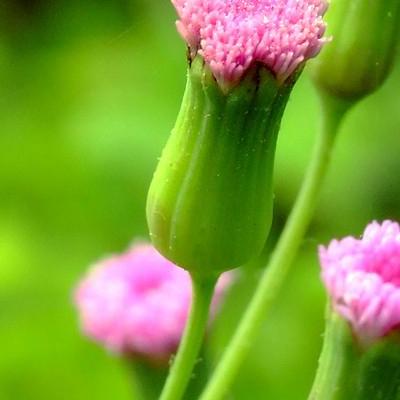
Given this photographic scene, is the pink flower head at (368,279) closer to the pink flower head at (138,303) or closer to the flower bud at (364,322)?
the flower bud at (364,322)

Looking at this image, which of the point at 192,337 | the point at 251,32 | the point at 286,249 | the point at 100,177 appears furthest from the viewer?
the point at 100,177

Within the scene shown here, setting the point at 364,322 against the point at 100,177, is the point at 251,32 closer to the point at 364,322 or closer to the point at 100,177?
the point at 364,322

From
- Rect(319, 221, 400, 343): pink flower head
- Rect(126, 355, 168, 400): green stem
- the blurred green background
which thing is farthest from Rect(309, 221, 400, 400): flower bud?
the blurred green background

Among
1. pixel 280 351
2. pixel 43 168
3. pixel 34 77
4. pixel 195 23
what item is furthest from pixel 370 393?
pixel 34 77

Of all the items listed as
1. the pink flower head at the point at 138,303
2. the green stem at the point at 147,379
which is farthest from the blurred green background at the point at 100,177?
the green stem at the point at 147,379

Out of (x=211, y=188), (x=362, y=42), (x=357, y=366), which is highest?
(x=362, y=42)

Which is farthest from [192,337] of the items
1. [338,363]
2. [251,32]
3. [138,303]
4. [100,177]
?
[100,177]
